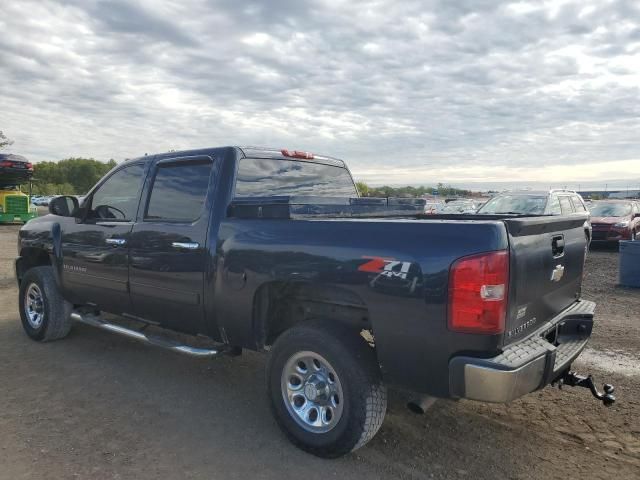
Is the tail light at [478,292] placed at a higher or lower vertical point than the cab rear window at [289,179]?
lower

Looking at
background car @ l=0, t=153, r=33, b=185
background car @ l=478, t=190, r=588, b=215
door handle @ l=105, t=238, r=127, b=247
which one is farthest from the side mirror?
background car @ l=0, t=153, r=33, b=185

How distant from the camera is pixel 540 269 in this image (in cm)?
323

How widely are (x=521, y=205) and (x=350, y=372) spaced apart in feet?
33.6

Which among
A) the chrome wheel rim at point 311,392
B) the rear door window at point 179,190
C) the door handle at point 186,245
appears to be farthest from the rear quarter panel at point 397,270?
the rear door window at point 179,190

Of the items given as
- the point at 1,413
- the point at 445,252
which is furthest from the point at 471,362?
the point at 1,413

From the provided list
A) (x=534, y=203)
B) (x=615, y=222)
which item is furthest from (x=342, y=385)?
(x=615, y=222)

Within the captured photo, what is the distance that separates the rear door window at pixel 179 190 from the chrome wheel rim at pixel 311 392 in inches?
58.8

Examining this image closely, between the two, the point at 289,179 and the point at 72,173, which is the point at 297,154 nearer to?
the point at 289,179

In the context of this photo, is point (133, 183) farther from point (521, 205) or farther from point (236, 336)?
Result: point (521, 205)

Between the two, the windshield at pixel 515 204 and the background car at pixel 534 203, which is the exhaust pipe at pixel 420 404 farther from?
the windshield at pixel 515 204

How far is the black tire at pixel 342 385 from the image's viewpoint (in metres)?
3.13

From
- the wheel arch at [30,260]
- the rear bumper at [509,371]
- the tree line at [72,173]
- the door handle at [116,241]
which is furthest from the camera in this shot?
the tree line at [72,173]

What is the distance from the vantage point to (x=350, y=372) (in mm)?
3139

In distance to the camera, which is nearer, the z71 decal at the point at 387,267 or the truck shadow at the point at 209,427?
the z71 decal at the point at 387,267
